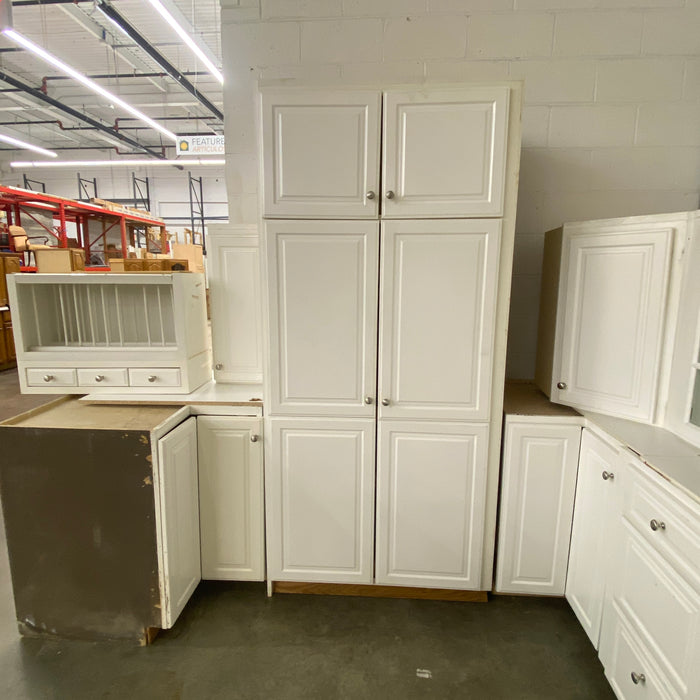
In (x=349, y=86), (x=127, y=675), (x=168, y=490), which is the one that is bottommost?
(x=127, y=675)

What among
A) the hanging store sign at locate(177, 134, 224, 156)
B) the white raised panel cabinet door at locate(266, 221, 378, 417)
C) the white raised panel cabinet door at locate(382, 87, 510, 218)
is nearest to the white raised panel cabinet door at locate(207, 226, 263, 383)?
the white raised panel cabinet door at locate(266, 221, 378, 417)

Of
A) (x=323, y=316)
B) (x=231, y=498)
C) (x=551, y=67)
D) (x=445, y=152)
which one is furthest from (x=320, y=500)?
(x=551, y=67)

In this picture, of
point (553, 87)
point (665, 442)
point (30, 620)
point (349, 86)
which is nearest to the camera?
point (665, 442)

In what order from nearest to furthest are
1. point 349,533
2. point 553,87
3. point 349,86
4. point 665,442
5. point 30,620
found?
1. point 665,442
2. point 349,86
3. point 30,620
4. point 349,533
5. point 553,87

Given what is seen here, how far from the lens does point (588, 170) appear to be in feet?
6.55

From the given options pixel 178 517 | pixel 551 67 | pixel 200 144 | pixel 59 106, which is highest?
pixel 59 106

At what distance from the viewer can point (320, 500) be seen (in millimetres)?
1745

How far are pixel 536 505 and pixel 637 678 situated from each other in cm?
60

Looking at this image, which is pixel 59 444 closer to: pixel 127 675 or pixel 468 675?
pixel 127 675

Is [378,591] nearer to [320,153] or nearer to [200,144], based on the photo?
[320,153]

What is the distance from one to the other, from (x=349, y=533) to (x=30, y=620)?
129cm

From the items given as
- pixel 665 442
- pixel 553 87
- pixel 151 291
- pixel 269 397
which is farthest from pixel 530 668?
pixel 553 87

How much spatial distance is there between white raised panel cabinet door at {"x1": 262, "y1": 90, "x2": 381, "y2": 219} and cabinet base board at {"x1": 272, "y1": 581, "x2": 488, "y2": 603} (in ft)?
5.28

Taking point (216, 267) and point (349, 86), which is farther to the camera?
point (216, 267)
